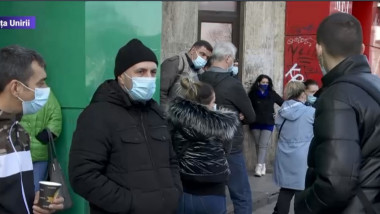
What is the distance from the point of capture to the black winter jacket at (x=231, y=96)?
5.82 metres

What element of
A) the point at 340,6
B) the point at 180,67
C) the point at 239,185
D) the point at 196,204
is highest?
the point at 340,6

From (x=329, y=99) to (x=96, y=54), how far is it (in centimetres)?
247

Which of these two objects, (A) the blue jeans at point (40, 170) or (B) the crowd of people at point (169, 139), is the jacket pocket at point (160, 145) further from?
(A) the blue jeans at point (40, 170)

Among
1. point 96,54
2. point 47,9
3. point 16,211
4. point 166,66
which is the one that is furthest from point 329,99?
point 166,66

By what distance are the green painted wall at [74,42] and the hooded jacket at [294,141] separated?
2.17 metres

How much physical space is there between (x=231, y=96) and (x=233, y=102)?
0.21 ft

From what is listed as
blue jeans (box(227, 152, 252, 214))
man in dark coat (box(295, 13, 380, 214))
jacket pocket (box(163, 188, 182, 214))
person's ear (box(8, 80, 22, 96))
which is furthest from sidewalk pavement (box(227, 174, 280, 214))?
person's ear (box(8, 80, 22, 96))

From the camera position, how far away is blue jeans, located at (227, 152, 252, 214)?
5.90 metres

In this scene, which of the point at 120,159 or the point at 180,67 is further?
the point at 180,67

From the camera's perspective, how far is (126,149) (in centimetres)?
339

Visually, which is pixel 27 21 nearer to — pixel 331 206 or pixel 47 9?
pixel 47 9

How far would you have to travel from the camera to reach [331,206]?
9.64ft

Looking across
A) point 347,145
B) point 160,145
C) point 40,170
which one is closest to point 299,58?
point 40,170

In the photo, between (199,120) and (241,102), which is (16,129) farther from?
(241,102)
